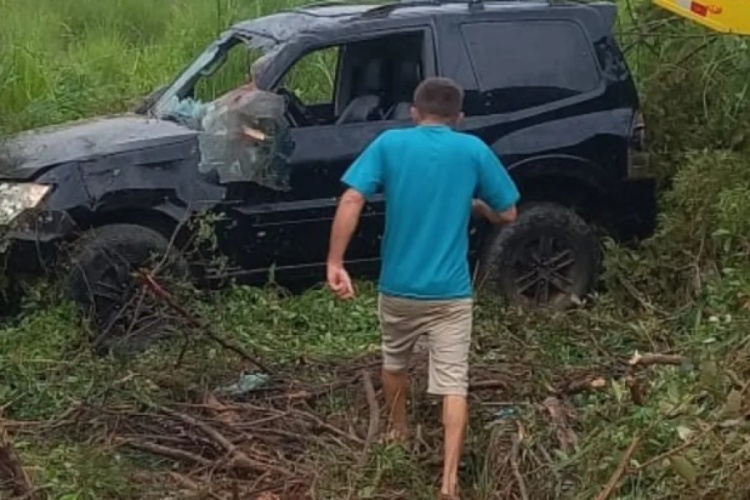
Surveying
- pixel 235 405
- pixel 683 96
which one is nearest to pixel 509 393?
pixel 235 405

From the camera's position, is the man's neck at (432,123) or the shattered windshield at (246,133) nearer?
the man's neck at (432,123)

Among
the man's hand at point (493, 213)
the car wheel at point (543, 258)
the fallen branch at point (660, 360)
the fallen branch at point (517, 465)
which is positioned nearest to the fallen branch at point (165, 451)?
the fallen branch at point (517, 465)

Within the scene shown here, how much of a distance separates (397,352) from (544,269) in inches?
117

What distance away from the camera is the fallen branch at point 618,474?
5.14m

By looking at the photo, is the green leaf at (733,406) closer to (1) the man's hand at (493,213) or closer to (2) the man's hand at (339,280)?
(1) the man's hand at (493,213)

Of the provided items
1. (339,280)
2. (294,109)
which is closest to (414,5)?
(294,109)

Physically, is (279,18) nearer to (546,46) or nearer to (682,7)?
(546,46)

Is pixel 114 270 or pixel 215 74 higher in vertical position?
pixel 215 74

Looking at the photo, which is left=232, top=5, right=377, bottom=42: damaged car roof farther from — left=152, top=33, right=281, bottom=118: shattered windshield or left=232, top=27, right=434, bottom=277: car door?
left=232, top=27, right=434, bottom=277: car door

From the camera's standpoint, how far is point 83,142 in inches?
334

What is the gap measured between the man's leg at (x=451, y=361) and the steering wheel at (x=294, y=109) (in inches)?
108

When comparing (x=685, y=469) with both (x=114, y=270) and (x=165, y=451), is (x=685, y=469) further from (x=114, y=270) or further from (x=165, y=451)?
(x=114, y=270)

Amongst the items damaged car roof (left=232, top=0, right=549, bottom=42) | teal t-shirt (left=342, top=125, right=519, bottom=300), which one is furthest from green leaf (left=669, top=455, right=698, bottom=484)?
damaged car roof (left=232, top=0, right=549, bottom=42)

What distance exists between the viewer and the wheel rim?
9.05 m
